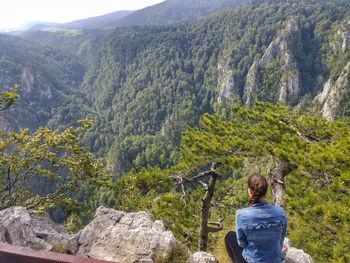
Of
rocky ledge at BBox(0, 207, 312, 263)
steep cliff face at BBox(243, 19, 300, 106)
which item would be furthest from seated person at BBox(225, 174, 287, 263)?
steep cliff face at BBox(243, 19, 300, 106)

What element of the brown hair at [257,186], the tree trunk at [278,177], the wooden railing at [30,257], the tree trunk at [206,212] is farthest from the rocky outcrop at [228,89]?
the wooden railing at [30,257]

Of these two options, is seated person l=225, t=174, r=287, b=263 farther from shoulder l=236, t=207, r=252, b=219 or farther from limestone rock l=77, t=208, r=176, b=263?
limestone rock l=77, t=208, r=176, b=263

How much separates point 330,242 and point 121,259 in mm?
6894

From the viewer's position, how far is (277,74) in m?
178

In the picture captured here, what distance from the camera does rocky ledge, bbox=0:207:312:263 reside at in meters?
7.05

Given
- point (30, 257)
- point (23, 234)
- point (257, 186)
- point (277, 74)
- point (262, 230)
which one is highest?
point (30, 257)

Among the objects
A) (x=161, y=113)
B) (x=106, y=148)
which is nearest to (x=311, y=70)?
(x=161, y=113)

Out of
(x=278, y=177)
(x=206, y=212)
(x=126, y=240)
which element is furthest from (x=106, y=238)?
(x=278, y=177)

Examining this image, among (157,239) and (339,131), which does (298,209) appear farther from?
(157,239)

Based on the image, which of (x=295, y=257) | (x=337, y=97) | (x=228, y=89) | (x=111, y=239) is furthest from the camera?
(x=228, y=89)

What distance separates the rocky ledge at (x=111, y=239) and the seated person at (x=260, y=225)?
1.83m

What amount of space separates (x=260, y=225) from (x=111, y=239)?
338 centimetres

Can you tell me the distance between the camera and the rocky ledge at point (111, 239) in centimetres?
705

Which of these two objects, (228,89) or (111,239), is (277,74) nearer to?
(228,89)
